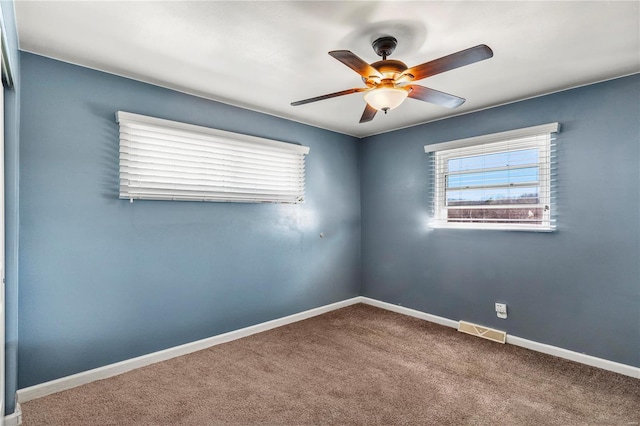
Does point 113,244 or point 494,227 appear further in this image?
point 494,227

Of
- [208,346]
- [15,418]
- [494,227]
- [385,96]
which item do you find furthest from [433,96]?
[15,418]

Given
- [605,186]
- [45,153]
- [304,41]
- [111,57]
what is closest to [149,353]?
[45,153]

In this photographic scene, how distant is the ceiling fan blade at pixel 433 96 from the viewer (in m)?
2.24

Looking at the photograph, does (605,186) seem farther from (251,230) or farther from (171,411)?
(171,411)

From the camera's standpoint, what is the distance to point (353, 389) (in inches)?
97.2

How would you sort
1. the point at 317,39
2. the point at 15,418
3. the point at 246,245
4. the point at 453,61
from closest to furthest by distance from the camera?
the point at 453,61
the point at 15,418
the point at 317,39
the point at 246,245

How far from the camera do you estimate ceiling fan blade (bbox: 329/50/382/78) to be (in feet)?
5.79

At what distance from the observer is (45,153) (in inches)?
93.7

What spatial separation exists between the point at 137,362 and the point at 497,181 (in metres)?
3.66

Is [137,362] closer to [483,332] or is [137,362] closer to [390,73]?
[390,73]

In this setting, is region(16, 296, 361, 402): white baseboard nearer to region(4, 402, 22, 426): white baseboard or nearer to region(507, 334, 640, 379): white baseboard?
region(4, 402, 22, 426): white baseboard

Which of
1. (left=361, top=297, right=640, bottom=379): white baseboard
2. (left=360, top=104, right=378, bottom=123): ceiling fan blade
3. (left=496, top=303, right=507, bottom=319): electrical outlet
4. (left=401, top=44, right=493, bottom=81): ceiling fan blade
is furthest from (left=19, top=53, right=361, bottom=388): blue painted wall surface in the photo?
(left=496, top=303, right=507, bottom=319): electrical outlet

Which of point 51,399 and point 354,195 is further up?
point 354,195

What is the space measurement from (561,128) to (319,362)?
2930 mm
